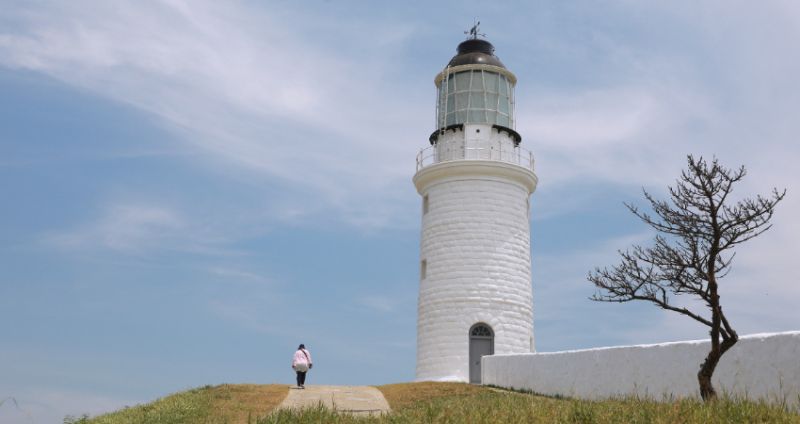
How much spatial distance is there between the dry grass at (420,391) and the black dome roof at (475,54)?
11.8 metres

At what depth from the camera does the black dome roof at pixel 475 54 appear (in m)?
28.1

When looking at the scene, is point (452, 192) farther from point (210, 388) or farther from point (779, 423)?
point (779, 423)

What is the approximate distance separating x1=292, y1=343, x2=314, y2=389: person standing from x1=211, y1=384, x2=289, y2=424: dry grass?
455 millimetres

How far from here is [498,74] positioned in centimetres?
2805

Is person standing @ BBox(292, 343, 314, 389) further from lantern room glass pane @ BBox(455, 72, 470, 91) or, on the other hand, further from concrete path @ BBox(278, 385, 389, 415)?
lantern room glass pane @ BBox(455, 72, 470, 91)

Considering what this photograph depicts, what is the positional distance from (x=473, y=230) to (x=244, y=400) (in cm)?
1038

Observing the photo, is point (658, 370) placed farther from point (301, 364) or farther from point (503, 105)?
point (503, 105)

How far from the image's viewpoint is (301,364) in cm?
2131

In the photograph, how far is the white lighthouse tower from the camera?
81.5 feet

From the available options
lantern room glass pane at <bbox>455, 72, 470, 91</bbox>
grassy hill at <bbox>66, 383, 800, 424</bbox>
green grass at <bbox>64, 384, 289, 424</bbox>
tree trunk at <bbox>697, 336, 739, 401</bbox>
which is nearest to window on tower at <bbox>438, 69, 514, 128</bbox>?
A: lantern room glass pane at <bbox>455, 72, 470, 91</bbox>

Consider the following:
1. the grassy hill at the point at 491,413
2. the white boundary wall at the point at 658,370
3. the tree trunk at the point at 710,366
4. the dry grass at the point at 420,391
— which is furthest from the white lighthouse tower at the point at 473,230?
A: the tree trunk at the point at 710,366

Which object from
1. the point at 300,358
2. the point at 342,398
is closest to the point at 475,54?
the point at 300,358

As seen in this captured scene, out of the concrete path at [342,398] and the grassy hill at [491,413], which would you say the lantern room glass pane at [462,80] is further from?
the grassy hill at [491,413]

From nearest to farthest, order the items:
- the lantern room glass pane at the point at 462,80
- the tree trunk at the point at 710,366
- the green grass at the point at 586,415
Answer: the green grass at the point at 586,415 < the tree trunk at the point at 710,366 < the lantern room glass pane at the point at 462,80
